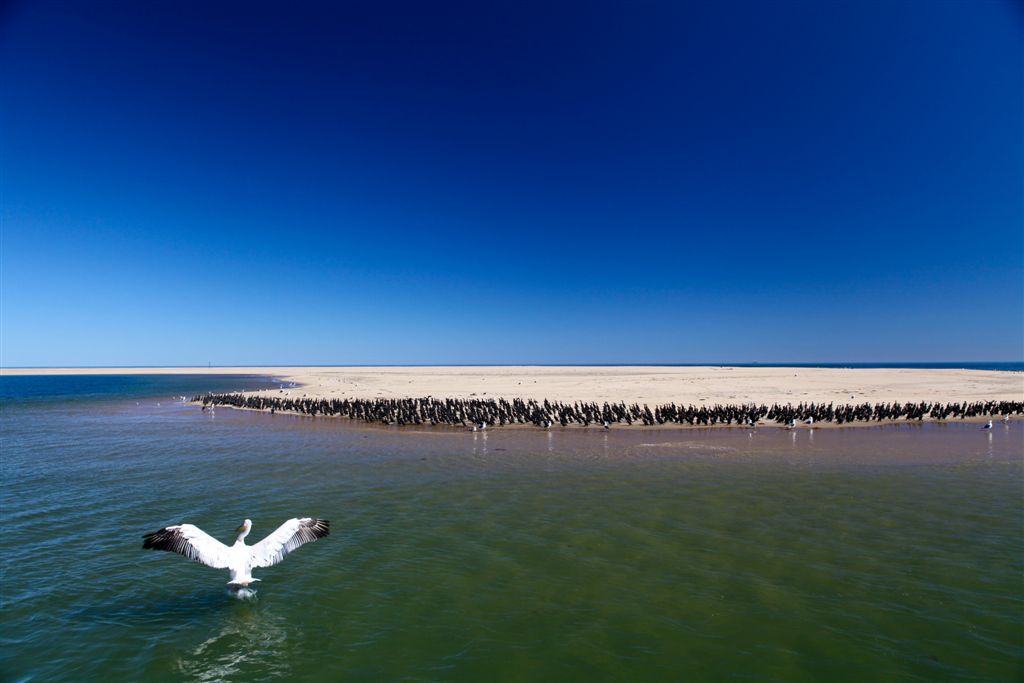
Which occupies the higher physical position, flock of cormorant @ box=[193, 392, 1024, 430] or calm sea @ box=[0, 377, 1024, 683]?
flock of cormorant @ box=[193, 392, 1024, 430]

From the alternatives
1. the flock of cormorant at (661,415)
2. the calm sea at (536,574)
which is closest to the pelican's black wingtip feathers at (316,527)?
the calm sea at (536,574)

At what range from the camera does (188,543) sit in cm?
760

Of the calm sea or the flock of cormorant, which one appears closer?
the calm sea

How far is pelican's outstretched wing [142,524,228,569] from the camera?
Answer: 24.5ft

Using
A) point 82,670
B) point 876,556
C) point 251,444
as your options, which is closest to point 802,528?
point 876,556

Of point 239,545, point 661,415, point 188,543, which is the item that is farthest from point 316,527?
point 661,415

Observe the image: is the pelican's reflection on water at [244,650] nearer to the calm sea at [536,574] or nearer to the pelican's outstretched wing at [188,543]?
the calm sea at [536,574]

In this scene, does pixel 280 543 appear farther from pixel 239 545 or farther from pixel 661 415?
pixel 661 415

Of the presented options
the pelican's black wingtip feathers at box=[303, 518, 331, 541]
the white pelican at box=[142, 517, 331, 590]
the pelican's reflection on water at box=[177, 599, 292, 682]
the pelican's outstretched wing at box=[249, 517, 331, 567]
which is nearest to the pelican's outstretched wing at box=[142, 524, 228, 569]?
the white pelican at box=[142, 517, 331, 590]

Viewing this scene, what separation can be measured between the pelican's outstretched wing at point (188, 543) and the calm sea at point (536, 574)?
3.41ft

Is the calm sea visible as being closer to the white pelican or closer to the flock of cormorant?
the white pelican

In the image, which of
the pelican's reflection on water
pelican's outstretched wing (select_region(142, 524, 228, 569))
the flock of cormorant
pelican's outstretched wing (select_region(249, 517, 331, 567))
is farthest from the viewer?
the flock of cormorant

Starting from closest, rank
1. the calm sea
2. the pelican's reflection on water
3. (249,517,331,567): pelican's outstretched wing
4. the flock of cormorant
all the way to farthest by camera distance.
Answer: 1. the pelican's reflection on water
2. the calm sea
3. (249,517,331,567): pelican's outstretched wing
4. the flock of cormorant

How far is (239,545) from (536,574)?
16.7 feet
